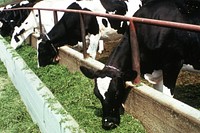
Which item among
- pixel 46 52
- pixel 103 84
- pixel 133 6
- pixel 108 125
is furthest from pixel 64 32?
pixel 108 125

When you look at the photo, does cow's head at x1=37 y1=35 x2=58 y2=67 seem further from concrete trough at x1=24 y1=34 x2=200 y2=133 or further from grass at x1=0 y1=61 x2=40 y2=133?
concrete trough at x1=24 y1=34 x2=200 y2=133

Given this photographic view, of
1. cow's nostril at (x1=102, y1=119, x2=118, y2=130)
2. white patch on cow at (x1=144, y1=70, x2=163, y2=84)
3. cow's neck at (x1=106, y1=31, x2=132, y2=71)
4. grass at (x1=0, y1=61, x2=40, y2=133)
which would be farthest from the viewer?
grass at (x1=0, y1=61, x2=40, y2=133)

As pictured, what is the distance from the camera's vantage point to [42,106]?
14.4 feet

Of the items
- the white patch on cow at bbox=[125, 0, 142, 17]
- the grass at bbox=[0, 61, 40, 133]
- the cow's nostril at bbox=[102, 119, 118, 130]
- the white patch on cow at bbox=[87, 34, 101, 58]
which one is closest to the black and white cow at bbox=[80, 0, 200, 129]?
the cow's nostril at bbox=[102, 119, 118, 130]

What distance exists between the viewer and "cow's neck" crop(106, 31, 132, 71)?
423 centimetres

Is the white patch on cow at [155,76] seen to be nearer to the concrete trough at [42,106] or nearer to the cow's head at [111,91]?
the cow's head at [111,91]

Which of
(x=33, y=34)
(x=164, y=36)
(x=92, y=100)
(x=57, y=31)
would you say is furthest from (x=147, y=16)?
(x=33, y=34)

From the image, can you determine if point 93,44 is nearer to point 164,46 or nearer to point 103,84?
point 164,46

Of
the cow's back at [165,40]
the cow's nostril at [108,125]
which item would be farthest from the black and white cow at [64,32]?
the cow's nostril at [108,125]

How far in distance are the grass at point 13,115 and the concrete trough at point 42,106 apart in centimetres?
10

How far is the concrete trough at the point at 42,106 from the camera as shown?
11.8 ft

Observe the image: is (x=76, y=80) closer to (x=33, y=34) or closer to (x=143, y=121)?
(x=143, y=121)

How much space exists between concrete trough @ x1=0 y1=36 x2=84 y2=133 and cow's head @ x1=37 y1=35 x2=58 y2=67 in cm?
65

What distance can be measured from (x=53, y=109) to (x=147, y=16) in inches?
73.1
